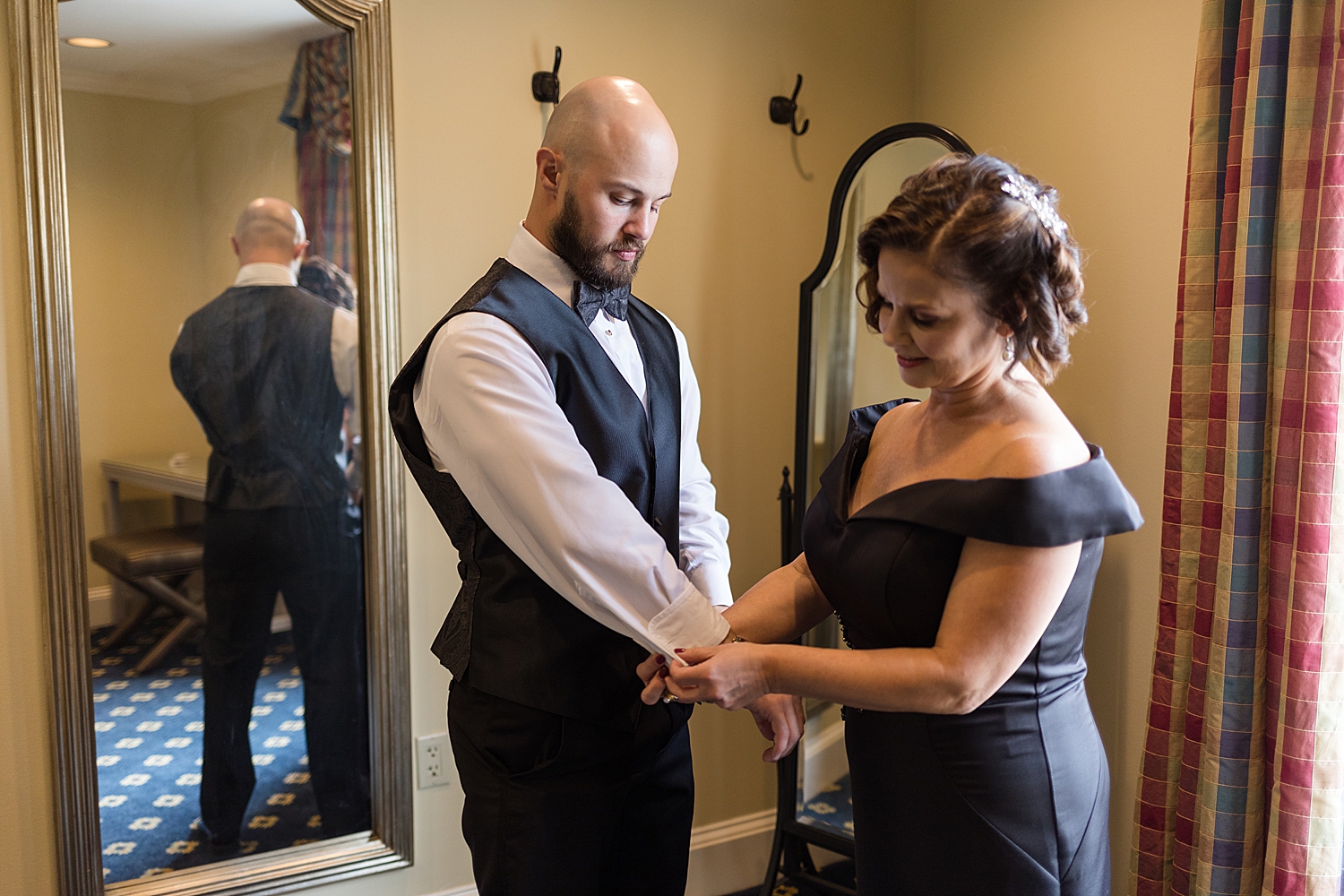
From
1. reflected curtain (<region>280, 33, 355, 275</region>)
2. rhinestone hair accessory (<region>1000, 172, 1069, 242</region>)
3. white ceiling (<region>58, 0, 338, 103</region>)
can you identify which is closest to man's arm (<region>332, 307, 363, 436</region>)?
reflected curtain (<region>280, 33, 355, 275</region>)

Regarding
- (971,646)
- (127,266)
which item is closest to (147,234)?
(127,266)

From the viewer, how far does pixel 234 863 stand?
2238 mm

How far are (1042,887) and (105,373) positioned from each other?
1.88 m

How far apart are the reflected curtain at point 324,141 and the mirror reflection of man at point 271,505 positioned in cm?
6

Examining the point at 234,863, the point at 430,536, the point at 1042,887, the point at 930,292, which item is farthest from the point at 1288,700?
the point at 234,863

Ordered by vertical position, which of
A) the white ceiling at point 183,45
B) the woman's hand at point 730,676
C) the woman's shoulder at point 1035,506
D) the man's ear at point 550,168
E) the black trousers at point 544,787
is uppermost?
the white ceiling at point 183,45

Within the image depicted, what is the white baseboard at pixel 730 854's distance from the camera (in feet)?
9.03

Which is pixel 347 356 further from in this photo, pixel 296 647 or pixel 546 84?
pixel 546 84

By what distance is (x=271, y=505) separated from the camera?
2219 mm

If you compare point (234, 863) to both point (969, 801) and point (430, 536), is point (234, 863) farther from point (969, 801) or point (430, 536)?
point (969, 801)

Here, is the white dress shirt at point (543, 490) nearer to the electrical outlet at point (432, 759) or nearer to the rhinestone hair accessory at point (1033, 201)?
the rhinestone hair accessory at point (1033, 201)

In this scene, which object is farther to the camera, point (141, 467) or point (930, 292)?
point (141, 467)

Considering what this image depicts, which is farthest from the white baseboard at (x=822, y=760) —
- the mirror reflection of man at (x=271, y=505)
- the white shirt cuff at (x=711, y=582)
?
Result: the mirror reflection of man at (x=271, y=505)

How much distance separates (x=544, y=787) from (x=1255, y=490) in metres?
1.30
